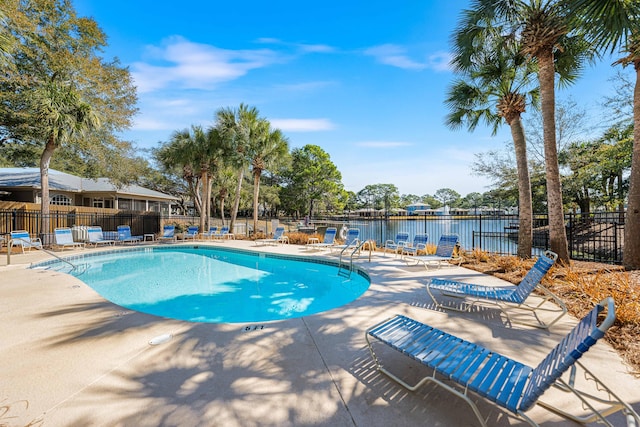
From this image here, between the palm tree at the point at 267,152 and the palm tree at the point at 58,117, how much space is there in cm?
795

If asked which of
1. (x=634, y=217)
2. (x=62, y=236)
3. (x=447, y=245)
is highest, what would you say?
(x=634, y=217)

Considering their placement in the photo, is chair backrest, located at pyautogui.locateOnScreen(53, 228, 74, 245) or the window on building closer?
chair backrest, located at pyautogui.locateOnScreen(53, 228, 74, 245)

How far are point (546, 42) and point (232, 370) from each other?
32.5 feet

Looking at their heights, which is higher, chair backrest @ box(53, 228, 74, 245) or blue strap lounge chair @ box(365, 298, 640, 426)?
chair backrest @ box(53, 228, 74, 245)

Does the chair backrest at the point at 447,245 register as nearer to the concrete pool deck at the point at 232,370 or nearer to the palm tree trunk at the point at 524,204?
the palm tree trunk at the point at 524,204

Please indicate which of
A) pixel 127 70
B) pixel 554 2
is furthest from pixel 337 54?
pixel 127 70

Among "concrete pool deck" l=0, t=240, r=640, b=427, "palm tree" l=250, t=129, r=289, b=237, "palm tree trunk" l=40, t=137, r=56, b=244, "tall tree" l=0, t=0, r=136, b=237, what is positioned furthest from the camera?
"palm tree" l=250, t=129, r=289, b=237

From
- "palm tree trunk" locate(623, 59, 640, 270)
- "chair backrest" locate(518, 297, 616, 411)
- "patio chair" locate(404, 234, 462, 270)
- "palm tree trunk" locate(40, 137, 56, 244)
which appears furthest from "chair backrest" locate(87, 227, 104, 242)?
"palm tree trunk" locate(623, 59, 640, 270)

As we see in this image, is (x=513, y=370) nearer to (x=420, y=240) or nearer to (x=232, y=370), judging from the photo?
(x=232, y=370)

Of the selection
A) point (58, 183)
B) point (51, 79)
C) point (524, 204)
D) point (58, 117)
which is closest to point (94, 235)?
point (58, 117)

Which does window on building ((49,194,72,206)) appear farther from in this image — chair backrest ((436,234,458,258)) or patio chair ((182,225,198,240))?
chair backrest ((436,234,458,258))

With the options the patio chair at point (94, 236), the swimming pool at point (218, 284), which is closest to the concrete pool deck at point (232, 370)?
the swimming pool at point (218, 284)

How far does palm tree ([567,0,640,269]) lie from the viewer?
201 inches

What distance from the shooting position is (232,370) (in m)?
2.74
